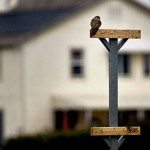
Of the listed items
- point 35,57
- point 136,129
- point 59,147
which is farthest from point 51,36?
point 136,129

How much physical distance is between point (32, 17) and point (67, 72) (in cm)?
466

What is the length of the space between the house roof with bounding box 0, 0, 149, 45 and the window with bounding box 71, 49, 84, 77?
1682 millimetres

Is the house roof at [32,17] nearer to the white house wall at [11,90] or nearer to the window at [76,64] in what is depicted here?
the white house wall at [11,90]

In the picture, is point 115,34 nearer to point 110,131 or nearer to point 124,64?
point 110,131

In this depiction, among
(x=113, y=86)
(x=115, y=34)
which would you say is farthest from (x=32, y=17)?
(x=113, y=86)

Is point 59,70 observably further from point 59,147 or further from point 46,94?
point 59,147

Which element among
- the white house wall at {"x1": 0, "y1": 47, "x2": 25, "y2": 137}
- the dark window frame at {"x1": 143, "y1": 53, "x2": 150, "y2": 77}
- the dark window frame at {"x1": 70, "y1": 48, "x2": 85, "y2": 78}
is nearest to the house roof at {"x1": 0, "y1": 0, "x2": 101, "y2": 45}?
the white house wall at {"x1": 0, "y1": 47, "x2": 25, "y2": 137}

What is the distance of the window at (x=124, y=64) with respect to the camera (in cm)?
4119

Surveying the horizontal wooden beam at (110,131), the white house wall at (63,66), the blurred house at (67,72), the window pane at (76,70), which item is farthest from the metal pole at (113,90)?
the window pane at (76,70)

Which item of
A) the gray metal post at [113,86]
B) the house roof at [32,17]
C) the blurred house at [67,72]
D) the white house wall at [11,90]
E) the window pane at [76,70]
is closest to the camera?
the gray metal post at [113,86]

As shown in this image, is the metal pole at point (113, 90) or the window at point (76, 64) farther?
the window at point (76, 64)

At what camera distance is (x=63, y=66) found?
3981 centimetres

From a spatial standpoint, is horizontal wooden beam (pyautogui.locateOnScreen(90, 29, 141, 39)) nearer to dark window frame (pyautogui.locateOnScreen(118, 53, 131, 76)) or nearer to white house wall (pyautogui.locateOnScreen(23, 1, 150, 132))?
white house wall (pyautogui.locateOnScreen(23, 1, 150, 132))

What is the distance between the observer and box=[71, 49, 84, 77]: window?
131 feet
